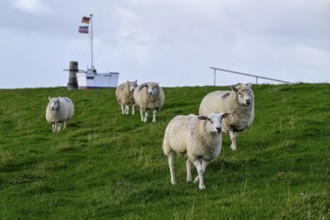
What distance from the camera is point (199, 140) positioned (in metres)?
11.2

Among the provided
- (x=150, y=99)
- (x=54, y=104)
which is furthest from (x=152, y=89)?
(x=54, y=104)

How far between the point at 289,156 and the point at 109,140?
5.99 m

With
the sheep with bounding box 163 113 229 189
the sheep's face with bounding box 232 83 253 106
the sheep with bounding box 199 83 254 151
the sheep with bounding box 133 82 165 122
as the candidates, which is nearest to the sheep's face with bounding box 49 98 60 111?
the sheep with bounding box 133 82 165 122

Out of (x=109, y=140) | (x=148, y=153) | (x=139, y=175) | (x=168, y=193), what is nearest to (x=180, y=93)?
(x=109, y=140)

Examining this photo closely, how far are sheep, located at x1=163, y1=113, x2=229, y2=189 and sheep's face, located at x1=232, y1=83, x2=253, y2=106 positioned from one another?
154 inches

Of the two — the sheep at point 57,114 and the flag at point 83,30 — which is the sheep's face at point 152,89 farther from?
the flag at point 83,30

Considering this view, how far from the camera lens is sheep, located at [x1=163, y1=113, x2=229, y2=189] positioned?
11.1 meters

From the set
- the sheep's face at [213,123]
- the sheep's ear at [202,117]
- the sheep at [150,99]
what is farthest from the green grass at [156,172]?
the sheep's ear at [202,117]

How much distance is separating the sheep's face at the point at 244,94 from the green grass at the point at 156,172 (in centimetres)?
120

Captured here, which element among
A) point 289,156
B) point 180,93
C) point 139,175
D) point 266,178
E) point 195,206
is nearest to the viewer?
point 195,206

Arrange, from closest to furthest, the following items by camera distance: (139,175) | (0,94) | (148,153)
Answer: (139,175) < (148,153) < (0,94)

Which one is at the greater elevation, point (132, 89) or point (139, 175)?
point (132, 89)

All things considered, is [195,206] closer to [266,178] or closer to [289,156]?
[266,178]

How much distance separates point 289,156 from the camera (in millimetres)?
A: 13812
